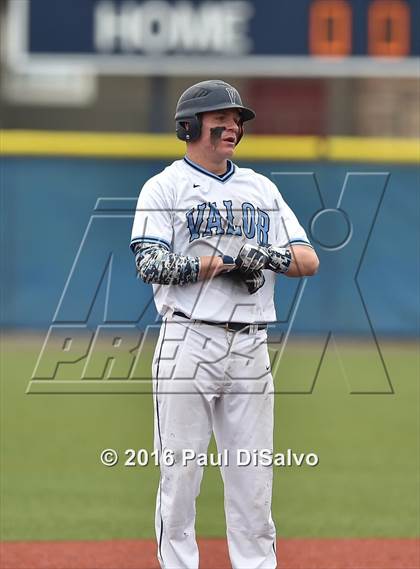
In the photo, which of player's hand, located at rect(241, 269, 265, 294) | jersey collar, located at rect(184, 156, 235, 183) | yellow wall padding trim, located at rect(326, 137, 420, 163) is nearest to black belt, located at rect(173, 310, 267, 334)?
player's hand, located at rect(241, 269, 265, 294)

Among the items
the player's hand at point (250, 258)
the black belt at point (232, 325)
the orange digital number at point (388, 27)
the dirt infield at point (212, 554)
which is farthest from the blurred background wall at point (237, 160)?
the player's hand at point (250, 258)

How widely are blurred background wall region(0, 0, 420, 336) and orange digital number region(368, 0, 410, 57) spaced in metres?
0.01

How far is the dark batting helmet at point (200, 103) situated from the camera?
11.8ft

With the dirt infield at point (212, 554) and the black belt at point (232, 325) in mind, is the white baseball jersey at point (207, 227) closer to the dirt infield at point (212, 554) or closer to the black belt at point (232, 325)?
the black belt at point (232, 325)

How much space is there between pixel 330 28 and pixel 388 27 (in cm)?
55

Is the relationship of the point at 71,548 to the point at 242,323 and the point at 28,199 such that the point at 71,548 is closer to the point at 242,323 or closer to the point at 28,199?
the point at 242,323

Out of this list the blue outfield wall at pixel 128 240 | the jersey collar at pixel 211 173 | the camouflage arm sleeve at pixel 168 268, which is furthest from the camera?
the blue outfield wall at pixel 128 240

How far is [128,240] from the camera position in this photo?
1067cm

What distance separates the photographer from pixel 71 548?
4.66m

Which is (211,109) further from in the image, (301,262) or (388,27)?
(388,27)

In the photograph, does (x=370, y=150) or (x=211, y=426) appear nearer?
(x=211, y=426)

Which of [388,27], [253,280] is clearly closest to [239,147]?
[388,27]

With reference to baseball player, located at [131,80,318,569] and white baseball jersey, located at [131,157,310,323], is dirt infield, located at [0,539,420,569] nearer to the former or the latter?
baseball player, located at [131,80,318,569]

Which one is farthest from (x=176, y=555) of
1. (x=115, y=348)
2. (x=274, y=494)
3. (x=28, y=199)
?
(x=28, y=199)
